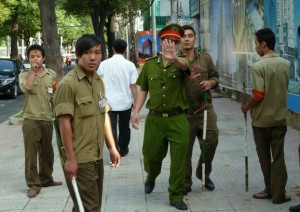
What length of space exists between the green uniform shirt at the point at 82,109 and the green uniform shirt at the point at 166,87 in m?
1.40

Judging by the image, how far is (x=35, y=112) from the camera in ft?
21.1

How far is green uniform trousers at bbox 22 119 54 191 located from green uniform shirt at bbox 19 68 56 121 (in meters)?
0.08

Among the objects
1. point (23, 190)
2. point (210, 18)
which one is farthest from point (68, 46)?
point (23, 190)

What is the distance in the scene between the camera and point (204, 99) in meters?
6.06

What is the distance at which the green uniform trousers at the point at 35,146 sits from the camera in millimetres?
6445

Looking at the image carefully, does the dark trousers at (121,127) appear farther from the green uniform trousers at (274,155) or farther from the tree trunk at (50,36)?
the tree trunk at (50,36)

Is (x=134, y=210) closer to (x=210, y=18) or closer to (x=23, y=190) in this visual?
(x=23, y=190)

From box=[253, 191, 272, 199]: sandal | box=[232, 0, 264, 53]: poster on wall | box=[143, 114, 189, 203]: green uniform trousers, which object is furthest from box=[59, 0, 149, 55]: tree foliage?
box=[253, 191, 272, 199]: sandal

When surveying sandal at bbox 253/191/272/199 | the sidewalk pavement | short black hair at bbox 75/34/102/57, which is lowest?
the sidewalk pavement

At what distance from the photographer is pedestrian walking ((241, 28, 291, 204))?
18.3ft

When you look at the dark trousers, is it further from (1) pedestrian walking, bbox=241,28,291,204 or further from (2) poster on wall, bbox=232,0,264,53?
(2) poster on wall, bbox=232,0,264,53

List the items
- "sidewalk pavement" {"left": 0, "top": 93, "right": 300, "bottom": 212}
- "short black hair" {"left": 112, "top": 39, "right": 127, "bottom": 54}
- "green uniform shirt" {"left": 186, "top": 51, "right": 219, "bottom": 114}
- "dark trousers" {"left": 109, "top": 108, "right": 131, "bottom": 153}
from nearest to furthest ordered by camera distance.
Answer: "sidewalk pavement" {"left": 0, "top": 93, "right": 300, "bottom": 212}
"green uniform shirt" {"left": 186, "top": 51, "right": 219, "bottom": 114}
"short black hair" {"left": 112, "top": 39, "right": 127, "bottom": 54}
"dark trousers" {"left": 109, "top": 108, "right": 131, "bottom": 153}

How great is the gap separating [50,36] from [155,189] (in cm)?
843

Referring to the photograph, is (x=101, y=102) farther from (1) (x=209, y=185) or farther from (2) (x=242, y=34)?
(2) (x=242, y=34)
